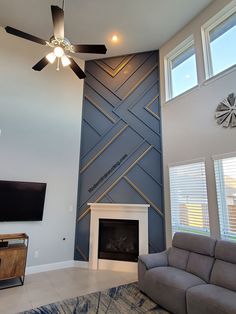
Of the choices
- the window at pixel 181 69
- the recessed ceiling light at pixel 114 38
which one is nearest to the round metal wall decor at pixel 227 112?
the window at pixel 181 69

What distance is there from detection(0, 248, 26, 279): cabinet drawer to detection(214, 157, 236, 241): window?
366 cm

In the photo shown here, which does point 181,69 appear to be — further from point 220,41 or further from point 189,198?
point 189,198

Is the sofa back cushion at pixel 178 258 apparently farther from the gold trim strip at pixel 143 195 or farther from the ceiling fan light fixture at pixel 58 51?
the ceiling fan light fixture at pixel 58 51

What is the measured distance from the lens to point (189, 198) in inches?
164

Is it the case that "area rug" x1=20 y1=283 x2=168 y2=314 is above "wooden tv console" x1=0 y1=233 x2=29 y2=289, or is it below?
below

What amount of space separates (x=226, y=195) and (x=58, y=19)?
382 centimetres

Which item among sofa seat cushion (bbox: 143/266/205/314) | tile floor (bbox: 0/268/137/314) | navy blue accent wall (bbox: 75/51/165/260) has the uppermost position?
navy blue accent wall (bbox: 75/51/165/260)

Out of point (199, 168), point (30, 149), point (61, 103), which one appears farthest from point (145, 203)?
point (61, 103)

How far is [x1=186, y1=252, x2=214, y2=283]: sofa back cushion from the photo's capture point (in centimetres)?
302

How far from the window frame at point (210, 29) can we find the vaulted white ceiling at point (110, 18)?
380 millimetres

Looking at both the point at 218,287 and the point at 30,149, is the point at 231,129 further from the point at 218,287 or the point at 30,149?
the point at 30,149

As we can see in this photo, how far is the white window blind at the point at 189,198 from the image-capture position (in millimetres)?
3875

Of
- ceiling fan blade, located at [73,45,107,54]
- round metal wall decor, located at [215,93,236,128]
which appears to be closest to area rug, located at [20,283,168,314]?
round metal wall decor, located at [215,93,236,128]

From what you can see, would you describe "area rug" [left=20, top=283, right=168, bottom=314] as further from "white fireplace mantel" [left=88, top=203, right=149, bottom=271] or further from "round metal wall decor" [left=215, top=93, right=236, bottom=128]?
"round metal wall decor" [left=215, top=93, right=236, bottom=128]
